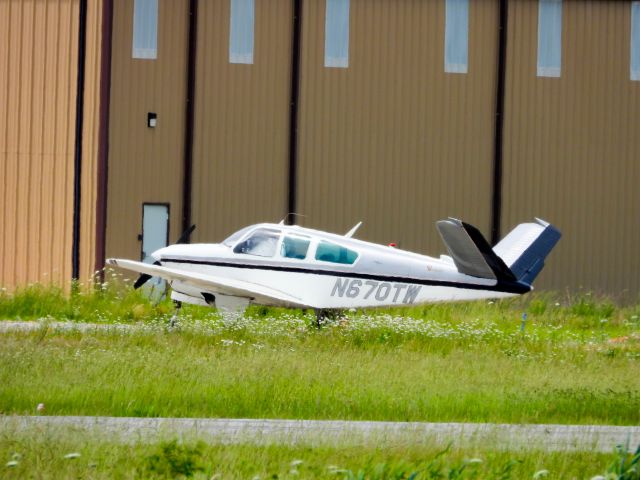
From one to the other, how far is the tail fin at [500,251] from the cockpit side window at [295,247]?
2.39 m

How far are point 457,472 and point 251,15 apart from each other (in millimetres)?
20138

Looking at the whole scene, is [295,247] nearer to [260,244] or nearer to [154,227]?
[260,244]

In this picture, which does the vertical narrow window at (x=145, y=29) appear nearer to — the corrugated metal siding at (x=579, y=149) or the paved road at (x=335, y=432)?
the corrugated metal siding at (x=579, y=149)

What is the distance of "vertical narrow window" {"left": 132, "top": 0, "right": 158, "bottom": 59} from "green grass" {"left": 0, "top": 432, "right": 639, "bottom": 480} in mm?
17892

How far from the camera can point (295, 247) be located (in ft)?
61.5

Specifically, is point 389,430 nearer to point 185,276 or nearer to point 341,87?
point 185,276

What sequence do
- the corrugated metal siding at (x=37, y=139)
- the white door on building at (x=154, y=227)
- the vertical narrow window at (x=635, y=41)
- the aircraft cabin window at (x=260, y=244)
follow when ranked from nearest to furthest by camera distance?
1. the aircraft cabin window at (x=260, y=244)
2. the corrugated metal siding at (x=37, y=139)
3. the white door on building at (x=154, y=227)
4. the vertical narrow window at (x=635, y=41)

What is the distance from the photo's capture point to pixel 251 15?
2600 centimetres

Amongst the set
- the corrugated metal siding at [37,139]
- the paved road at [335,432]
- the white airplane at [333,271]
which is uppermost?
the corrugated metal siding at [37,139]

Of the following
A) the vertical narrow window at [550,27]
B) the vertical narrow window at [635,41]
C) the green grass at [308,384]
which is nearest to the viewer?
the green grass at [308,384]

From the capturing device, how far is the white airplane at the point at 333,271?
58.4ft

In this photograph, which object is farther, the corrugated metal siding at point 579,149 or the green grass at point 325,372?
the corrugated metal siding at point 579,149

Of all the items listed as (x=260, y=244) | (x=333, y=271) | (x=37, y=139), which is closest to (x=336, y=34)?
(x=37, y=139)

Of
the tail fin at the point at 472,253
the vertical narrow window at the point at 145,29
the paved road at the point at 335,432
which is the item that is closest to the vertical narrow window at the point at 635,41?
the vertical narrow window at the point at 145,29
